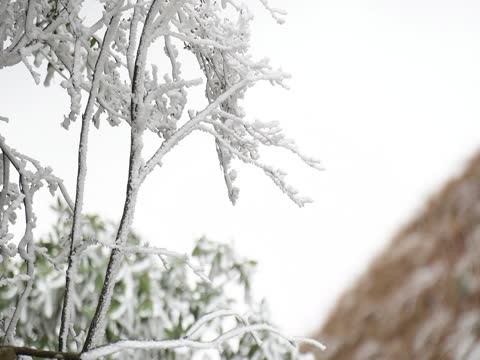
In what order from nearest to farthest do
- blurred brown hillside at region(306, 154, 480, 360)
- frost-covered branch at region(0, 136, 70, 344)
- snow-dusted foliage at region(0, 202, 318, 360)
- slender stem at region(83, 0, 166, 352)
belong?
1. slender stem at region(83, 0, 166, 352)
2. frost-covered branch at region(0, 136, 70, 344)
3. snow-dusted foliage at region(0, 202, 318, 360)
4. blurred brown hillside at region(306, 154, 480, 360)

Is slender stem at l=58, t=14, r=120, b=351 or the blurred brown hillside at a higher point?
the blurred brown hillside

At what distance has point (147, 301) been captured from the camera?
199 centimetres

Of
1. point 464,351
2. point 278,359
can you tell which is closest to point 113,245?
point 278,359

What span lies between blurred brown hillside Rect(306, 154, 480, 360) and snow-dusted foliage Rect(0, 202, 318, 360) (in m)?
1.47

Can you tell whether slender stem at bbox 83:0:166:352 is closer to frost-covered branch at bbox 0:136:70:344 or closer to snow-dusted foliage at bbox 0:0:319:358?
snow-dusted foliage at bbox 0:0:319:358

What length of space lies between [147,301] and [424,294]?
2.28m

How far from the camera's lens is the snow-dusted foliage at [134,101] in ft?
2.65

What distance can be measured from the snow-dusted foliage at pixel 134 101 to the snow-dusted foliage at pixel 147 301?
36.4 inches

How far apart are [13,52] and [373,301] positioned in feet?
12.5

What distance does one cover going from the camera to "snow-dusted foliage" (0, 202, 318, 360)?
1.90 m

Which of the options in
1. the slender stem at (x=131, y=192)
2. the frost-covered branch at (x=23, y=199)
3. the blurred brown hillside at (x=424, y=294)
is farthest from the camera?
the blurred brown hillside at (x=424, y=294)

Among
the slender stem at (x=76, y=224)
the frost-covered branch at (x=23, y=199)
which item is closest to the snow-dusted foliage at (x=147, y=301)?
the frost-covered branch at (x=23, y=199)

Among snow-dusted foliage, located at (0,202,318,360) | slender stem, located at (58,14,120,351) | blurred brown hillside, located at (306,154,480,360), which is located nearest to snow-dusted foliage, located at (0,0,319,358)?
slender stem, located at (58,14,120,351)

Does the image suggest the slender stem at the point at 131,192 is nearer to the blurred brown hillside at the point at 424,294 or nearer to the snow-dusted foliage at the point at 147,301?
the snow-dusted foliage at the point at 147,301
